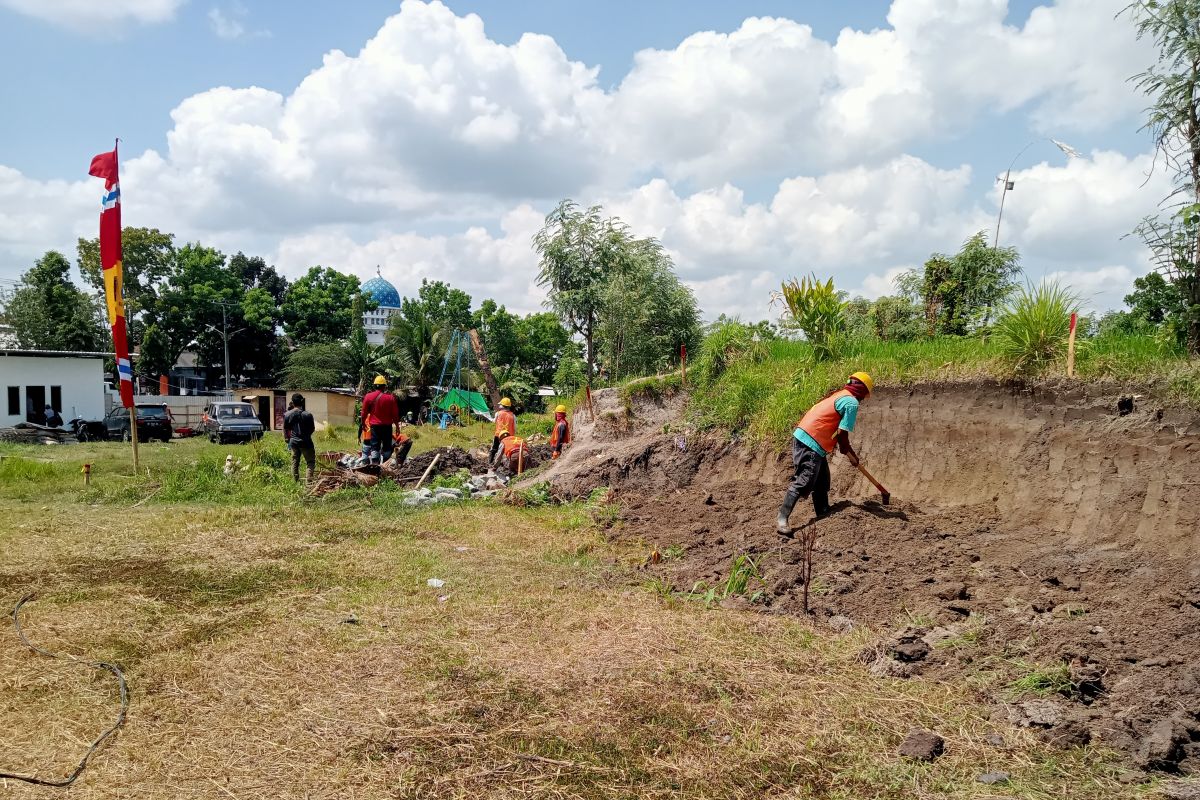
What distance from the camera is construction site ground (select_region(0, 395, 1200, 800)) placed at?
3578 millimetres

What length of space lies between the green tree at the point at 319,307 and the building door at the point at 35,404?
17.4 m

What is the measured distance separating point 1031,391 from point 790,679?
423 cm

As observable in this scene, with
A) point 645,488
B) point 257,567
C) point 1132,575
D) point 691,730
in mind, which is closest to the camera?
point 691,730

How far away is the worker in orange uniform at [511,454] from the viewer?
1362cm

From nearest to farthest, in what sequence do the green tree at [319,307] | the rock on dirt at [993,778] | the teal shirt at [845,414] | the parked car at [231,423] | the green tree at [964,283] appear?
1. the rock on dirt at [993,778]
2. the teal shirt at [845,414]
3. the green tree at [964,283]
4. the parked car at [231,423]
5. the green tree at [319,307]

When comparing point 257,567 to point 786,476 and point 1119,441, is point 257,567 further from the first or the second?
point 1119,441

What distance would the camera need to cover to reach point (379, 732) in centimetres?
390

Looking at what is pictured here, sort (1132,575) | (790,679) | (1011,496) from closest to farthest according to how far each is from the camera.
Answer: (790,679) → (1132,575) → (1011,496)

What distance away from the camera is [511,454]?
44.9ft

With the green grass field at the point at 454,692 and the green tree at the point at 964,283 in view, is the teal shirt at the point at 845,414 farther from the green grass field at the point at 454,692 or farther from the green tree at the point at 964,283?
the green tree at the point at 964,283

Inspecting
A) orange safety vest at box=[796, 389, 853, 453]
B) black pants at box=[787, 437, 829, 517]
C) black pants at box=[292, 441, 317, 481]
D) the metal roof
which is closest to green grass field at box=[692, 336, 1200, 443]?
orange safety vest at box=[796, 389, 853, 453]

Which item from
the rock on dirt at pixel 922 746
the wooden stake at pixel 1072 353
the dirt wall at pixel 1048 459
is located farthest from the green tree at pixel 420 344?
the rock on dirt at pixel 922 746

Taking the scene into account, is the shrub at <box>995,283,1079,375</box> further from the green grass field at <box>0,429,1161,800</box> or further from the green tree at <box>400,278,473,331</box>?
the green tree at <box>400,278,473,331</box>

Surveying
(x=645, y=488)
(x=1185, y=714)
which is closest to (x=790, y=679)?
(x=1185, y=714)
